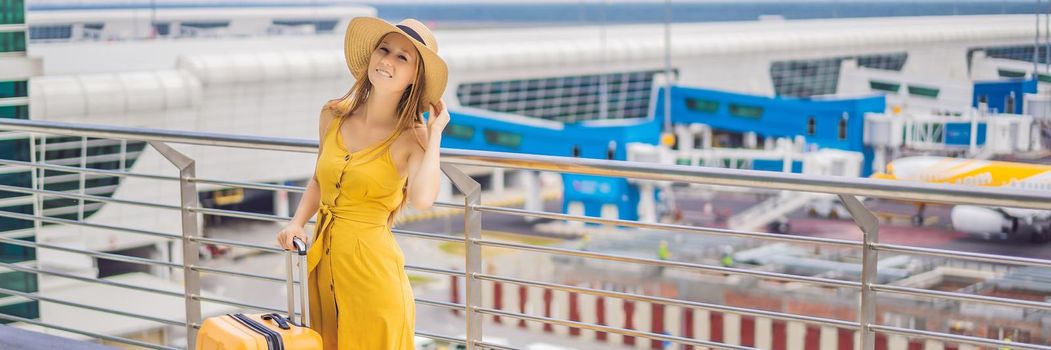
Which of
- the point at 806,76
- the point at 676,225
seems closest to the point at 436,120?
the point at 676,225

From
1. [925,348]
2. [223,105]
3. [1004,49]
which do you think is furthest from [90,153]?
[1004,49]

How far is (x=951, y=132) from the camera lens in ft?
35.4

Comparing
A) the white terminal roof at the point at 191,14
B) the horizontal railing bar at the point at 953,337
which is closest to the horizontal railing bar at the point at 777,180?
the horizontal railing bar at the point at 953,337

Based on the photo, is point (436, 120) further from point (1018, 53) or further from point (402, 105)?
point (1018, 53)

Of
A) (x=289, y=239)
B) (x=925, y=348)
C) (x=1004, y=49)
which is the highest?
(x=1004, y=49)

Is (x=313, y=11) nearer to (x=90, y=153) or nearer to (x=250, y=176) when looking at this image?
(x=250, y=176)

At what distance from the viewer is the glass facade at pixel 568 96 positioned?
19.4 m

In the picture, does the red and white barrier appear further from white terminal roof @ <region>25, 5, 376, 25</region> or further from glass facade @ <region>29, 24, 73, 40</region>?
glass facade @ <region>29, 24, 73, 40</region>

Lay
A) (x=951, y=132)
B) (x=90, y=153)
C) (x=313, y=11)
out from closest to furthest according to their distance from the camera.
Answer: (x=951, y=132), (x=90, y=153), (x=313, y=11)

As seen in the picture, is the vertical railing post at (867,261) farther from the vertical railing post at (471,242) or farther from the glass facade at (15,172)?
the glass facade at (15,172)

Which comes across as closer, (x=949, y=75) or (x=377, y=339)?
(x=377, y=339)

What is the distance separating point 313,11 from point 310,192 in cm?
3110

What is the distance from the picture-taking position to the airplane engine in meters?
10.4

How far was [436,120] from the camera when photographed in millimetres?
1313
